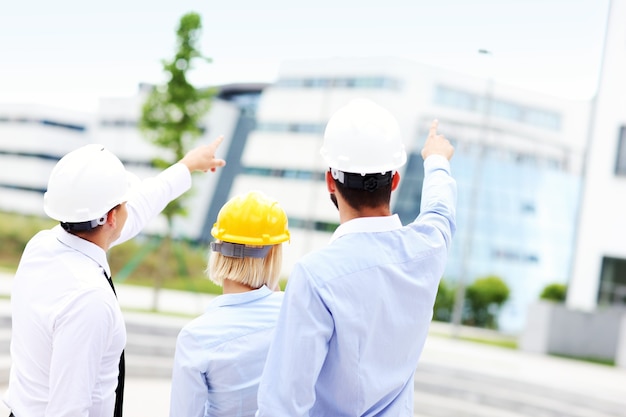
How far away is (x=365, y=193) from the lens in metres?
1.93

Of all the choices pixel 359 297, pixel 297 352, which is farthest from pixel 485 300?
pixel 297 352

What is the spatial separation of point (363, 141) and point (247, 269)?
562mm

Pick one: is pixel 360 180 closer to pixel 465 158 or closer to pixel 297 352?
pixel 297 352

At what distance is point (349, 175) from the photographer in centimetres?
194

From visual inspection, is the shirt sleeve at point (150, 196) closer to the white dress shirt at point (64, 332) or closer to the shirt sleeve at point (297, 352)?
the white dress shirt at point (64, 332)

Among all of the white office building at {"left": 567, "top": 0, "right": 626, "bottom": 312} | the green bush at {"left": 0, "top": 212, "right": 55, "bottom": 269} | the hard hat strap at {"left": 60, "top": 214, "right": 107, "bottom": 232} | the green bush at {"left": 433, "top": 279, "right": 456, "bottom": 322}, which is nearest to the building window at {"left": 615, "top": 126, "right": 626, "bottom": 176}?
the white office building at {"left": 567, "top": 0, "right": 626, "bottom": 312}

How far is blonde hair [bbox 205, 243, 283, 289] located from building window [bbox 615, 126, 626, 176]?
665 inches

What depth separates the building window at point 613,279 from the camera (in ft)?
58.5

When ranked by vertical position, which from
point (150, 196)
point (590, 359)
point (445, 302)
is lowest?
point (445, 302)

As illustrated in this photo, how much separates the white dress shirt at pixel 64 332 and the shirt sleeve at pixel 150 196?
34cm

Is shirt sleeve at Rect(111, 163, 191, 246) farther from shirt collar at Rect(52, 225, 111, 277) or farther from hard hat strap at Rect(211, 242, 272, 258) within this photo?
hard hat strap at Rect(211, 242, 272, 258)

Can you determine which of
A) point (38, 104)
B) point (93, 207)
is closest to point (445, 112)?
point (38, 104)

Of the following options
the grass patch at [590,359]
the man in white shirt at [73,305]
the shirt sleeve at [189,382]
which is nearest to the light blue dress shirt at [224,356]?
the shirt sleeve at [189,382]

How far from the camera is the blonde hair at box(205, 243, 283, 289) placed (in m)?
2.25
